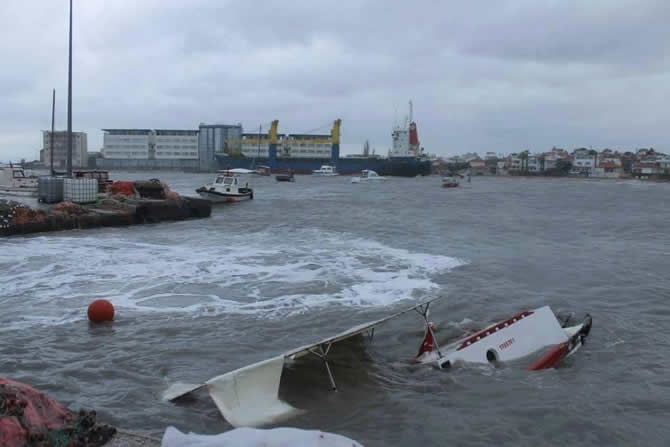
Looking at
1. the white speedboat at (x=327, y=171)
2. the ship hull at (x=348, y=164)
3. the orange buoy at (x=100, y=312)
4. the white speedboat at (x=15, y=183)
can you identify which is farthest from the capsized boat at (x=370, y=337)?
the white speedboat at (x=327, y=171)

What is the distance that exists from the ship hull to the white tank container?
79.8 meters

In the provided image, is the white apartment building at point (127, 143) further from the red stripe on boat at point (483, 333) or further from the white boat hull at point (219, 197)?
the red stripe on boat at point (483, 333)

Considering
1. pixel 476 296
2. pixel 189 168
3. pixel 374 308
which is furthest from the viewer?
pixel 189 168

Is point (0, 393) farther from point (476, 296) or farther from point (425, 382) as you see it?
point (476, 296)

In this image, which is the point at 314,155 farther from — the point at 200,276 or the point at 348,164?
the point at 200,276

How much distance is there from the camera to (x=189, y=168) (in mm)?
119500

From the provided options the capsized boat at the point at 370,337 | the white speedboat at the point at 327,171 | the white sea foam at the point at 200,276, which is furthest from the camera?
the white speedboat at the point at 327,171

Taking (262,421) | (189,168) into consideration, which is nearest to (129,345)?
(262,421)

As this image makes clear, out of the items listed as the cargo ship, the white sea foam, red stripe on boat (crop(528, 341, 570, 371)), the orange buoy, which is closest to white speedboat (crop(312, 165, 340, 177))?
the cargo ship

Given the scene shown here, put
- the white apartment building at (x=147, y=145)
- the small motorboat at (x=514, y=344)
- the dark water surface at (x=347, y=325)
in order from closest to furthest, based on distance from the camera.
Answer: the dark water surface at (x=347, y=325), the small motorboat at (x=514, y=344), the white apartment building at (x=147, y=145)

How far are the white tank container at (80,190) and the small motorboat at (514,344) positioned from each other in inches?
825

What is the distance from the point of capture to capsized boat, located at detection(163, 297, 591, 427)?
6.00 meters

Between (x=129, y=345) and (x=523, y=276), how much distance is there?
10.2 meters

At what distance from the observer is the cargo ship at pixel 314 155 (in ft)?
342
